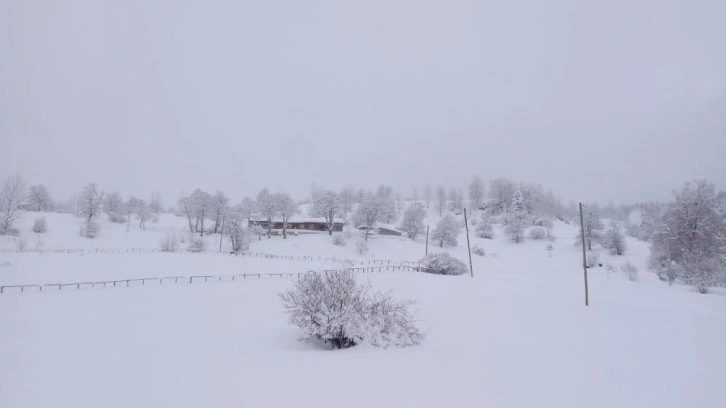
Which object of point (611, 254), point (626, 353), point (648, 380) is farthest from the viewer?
point (611, 254)

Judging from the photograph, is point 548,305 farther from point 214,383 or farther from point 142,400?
point 142,400

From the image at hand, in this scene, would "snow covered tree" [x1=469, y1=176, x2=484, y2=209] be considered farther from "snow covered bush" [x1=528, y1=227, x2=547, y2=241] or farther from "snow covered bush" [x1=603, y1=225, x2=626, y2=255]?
"snow covered bush" [x1=603, y1=225, x2=626, y2=255]

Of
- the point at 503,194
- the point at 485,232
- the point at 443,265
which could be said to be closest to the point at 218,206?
the point at 443,265

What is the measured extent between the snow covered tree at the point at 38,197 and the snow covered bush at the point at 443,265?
94.7 m

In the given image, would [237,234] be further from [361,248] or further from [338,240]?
[361,248]

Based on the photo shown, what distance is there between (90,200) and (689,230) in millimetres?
96281

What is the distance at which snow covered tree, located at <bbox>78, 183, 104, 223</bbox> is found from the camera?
225ft

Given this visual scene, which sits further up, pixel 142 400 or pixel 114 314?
pixel 142 400

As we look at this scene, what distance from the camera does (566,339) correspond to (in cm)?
1427

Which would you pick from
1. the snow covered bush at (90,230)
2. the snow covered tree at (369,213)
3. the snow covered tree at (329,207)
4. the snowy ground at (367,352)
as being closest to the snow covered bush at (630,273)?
the snowy ground at (367,352)

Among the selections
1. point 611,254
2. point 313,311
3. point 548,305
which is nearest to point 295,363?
point 313,311

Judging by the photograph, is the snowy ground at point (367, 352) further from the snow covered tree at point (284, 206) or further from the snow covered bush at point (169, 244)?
the snow covered tree at point (284, 206)

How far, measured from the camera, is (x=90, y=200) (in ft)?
225

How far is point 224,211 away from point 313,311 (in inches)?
2310
